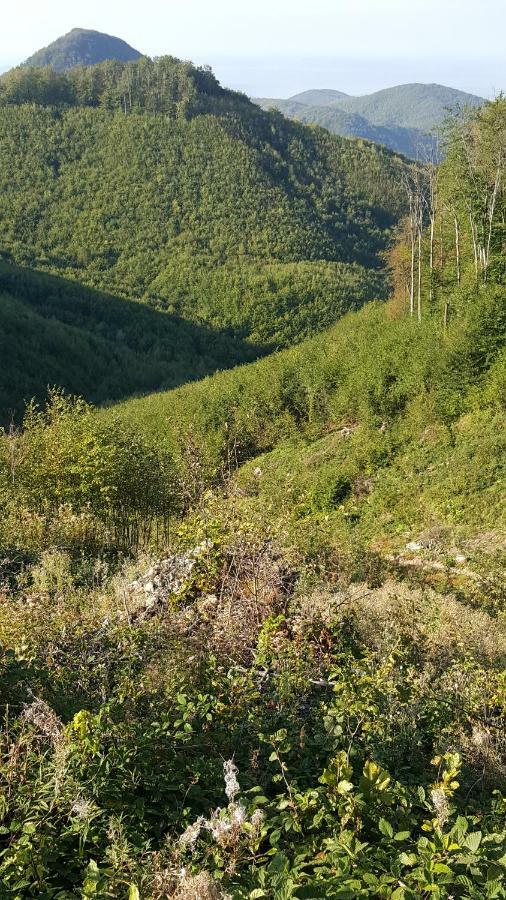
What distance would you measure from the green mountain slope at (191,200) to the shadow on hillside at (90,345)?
13.6 feet

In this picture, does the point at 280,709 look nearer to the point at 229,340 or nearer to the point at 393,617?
the point at 393,617

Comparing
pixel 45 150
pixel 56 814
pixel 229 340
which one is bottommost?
pixel 229 340

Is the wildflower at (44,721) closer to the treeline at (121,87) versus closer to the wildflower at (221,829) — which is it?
the wildflower at (221,829)

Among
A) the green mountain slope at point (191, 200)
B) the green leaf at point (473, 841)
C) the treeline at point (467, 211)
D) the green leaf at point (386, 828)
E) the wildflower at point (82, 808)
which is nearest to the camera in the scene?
the green leaf at point (473, 841)

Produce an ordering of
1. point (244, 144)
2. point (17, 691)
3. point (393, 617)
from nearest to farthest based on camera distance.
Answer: point (17, 691)
point (393, 617)
point (244, 144)

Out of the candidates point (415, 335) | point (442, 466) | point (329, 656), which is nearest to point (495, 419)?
point (442, 466)

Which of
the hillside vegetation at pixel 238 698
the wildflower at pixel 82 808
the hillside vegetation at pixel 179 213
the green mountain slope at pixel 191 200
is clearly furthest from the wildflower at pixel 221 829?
the green mountain slope at pixel 191 200

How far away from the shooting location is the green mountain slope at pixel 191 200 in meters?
71.7

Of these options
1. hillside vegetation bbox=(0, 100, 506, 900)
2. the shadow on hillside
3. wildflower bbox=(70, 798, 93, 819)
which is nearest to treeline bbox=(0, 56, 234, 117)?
the shadow on hillside

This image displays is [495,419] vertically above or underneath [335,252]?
underneath

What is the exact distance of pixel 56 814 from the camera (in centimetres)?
281

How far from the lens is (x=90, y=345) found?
5684 centimetres

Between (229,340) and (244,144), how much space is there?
45.0 meters

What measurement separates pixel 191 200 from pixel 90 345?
38.2m
